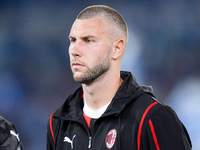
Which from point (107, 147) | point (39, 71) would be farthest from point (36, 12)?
point (107, 147)

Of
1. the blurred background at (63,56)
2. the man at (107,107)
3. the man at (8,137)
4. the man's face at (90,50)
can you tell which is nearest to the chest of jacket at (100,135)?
the man at (107,107)

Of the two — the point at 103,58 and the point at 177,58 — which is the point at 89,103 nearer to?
the point at 103,58

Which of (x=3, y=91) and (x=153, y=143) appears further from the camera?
(x=3, y=91)

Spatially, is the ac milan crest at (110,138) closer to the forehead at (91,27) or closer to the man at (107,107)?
the man at (107,107)

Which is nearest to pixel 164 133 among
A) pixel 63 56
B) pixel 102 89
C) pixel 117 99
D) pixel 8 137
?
pixel 117 99

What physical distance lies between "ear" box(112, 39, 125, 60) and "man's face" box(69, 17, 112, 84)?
4 cm

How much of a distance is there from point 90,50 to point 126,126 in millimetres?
453

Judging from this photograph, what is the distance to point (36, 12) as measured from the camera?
4.28m

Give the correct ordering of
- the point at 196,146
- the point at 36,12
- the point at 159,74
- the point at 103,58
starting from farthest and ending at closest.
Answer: the point at 36,12
the point at 159,74
the point at 196,146
the point at 103,58

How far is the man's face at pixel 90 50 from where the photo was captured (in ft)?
7.07

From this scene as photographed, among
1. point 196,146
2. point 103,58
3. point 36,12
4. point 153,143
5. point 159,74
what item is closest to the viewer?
point 153,143

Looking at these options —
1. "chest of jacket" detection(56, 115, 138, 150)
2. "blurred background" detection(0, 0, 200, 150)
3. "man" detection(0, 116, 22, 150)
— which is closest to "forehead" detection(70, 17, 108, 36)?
"chest of jacket" detection(56, 115, 138, 150)

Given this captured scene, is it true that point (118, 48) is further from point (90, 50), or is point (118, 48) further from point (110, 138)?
point (110, 138)

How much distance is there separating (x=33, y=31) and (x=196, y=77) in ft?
5.79
